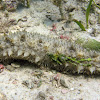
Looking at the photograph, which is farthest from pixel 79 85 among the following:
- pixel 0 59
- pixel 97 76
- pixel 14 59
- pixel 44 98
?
pixel 0 59

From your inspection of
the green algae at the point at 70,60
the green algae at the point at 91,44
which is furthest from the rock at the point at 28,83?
the green algae at the point at 91,44

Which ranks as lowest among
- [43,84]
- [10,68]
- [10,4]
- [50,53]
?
[43,84]

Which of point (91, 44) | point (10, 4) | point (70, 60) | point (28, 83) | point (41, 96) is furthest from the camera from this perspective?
point (10, 4)

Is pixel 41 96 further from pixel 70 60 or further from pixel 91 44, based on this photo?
pixel 91 44

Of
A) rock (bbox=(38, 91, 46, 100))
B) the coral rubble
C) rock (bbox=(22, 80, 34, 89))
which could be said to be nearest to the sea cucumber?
rock (bbox=(22, 80, 34, 89))

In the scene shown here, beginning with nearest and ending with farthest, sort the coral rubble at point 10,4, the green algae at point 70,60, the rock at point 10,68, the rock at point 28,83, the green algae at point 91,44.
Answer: the rock at point 28,83 → the green algae at point 70,60 → the rock at point 10,68 → the green algae at point 91,44 → the coral rubble at point 10,4

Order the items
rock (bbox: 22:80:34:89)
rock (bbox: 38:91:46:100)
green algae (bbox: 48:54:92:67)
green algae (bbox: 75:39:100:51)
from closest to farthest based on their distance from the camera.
Answer: 1. rock (bbox: 38:91:46:100)
2. rock (bbox: 22:80:34:89)
3. green algae (bbox: 48:54:92:67)
4. green algae (bbox: 75:39:100:51)

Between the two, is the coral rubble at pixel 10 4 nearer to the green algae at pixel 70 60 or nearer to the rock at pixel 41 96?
the green algae at pixel 70 60

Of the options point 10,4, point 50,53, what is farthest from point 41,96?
point 10,4

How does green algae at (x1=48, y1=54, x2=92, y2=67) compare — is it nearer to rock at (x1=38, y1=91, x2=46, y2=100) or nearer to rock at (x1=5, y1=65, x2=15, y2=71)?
rock at (x1=38, y1=91, x2=46, y2=100)
